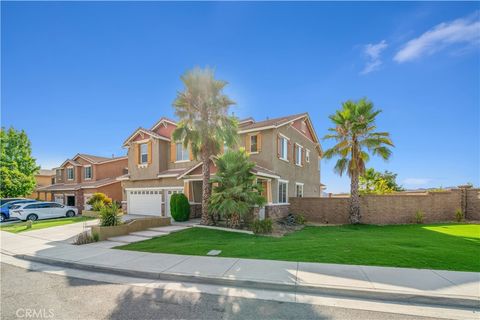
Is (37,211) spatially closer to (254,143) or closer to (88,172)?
(88,172)

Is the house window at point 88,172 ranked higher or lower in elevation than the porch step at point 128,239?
higher

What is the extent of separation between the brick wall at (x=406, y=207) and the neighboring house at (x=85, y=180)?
24.1m

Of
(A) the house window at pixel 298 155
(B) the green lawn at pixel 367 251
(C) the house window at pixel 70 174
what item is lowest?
(B) the green lawn at pixel 367 251

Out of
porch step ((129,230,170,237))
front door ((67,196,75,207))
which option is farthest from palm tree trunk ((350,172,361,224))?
front door ((67,196,75,207))

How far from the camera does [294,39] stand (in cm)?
1355

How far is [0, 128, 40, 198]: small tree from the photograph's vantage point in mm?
27844

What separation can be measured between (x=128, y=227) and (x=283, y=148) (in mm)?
11497

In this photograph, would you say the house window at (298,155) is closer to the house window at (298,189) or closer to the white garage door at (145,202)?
the house window at (298,189)

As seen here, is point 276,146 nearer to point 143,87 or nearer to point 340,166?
point 340,166

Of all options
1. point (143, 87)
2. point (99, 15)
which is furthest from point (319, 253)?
point (143, 87)

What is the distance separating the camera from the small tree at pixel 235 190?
41.7 ft

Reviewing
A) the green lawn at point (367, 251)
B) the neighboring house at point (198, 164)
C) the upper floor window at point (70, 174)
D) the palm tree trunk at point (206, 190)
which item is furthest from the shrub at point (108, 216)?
the upper floor window at point (70, 174)

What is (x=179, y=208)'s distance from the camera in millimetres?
16156

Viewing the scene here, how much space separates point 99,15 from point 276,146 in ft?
40.4
